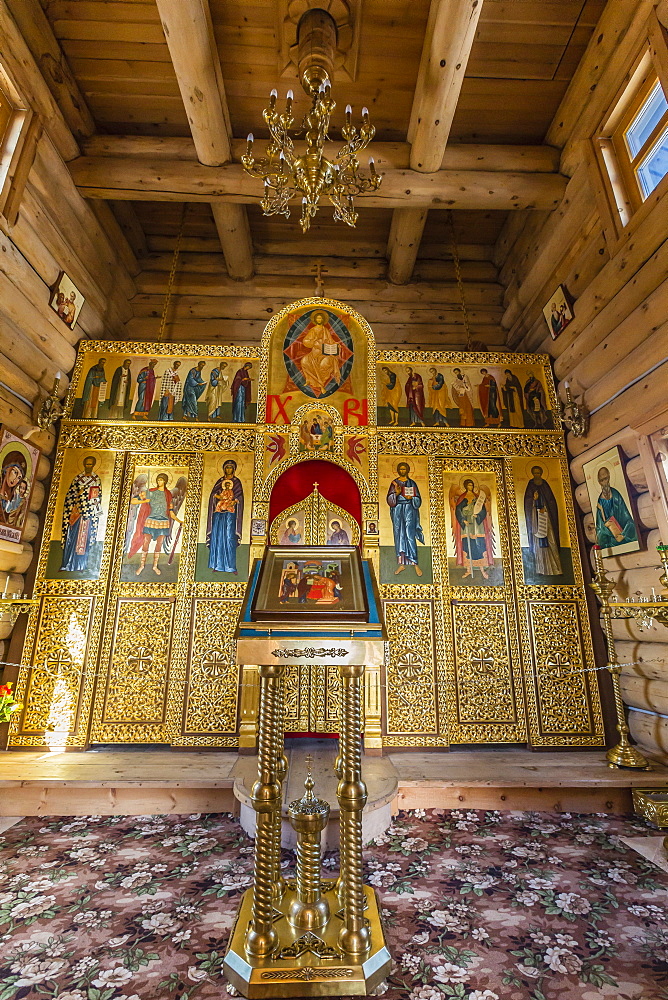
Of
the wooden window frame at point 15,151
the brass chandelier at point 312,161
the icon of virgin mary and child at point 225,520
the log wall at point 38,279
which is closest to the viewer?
the brass chandelier at point 312,161

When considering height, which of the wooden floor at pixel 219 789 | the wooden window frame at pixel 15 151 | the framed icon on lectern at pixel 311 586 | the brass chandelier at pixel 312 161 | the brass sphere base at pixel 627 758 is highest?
the wooden window frame at pixel 15 151

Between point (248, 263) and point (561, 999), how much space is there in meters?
8.67

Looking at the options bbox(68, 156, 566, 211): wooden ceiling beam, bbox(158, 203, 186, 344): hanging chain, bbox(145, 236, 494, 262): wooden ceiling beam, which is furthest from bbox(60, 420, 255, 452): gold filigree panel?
bbox(145, 236, 494, 262): wooden ceiling beam

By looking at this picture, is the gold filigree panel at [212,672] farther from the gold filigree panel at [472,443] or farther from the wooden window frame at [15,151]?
the wooden window frame at [15,151]

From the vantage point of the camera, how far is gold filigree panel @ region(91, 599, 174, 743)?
5.58 meters

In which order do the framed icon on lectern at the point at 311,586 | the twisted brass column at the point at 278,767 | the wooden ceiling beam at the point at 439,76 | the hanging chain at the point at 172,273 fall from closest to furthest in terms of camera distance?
the framed icon on lectern at the point at 311,586 < the twisted brass column at the point at 278,767 < the wooden ceiling beam at the point at 439,76 < the hanging chain at the point at 172,273

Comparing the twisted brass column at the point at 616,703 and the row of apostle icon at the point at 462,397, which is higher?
the row of apostle icon at the point at 462,397

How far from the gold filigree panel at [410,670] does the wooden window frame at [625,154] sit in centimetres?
454

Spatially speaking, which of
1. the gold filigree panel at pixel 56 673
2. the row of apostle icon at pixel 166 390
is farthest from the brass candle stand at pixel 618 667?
the gold filigree panel at pixel 56 673

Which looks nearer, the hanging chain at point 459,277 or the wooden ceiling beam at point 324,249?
the hanging chain at point 459,277

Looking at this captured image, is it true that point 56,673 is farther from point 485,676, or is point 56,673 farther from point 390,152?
point 390,152

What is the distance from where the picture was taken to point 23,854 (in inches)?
143

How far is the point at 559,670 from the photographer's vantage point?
5.81 m

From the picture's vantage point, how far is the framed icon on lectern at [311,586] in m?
2.49
